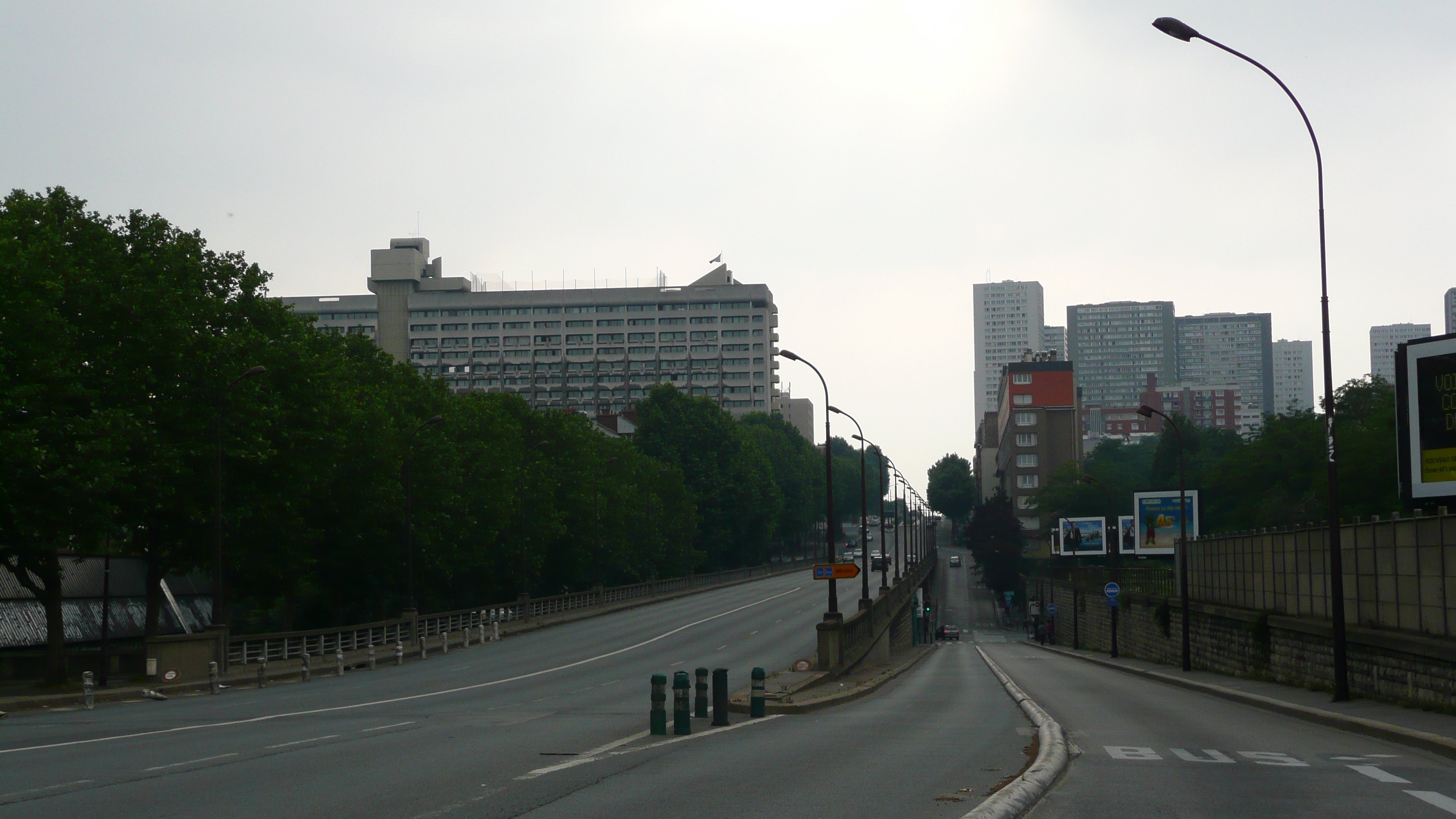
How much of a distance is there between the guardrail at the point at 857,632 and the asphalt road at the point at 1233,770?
11781 mm

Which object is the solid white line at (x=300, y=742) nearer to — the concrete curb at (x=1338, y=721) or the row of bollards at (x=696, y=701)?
the row of bollards at (x=696, y=701)

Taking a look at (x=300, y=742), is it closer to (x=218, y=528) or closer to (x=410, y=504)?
(x=218, y=528)

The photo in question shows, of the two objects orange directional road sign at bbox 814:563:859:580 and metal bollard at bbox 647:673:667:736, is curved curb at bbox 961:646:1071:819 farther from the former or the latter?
orange directional road sign at bbox 814:563:859:580

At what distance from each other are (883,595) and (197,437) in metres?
34.1

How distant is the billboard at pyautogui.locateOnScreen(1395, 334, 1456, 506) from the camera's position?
2609cm

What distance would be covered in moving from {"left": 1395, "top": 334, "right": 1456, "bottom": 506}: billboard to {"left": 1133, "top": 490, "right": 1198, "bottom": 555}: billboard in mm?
47766

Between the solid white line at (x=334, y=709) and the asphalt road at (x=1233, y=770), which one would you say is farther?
the solid white line at (x=334, y=709)

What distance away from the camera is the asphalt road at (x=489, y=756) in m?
10.9

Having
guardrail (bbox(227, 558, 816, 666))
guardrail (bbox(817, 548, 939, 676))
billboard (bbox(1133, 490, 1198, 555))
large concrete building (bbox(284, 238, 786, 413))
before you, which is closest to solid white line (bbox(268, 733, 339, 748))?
guardrail (bbox(817, 548, 939, 676))

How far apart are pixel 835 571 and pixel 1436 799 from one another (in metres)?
25.6

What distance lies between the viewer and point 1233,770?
1306 cm

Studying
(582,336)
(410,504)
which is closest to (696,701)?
(410,504)

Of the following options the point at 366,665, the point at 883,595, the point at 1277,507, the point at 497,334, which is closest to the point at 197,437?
the point at 366,665

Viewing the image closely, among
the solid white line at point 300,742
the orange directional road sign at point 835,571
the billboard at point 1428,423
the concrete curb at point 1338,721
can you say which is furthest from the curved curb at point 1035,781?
the orange directional road sign at point 835,571
